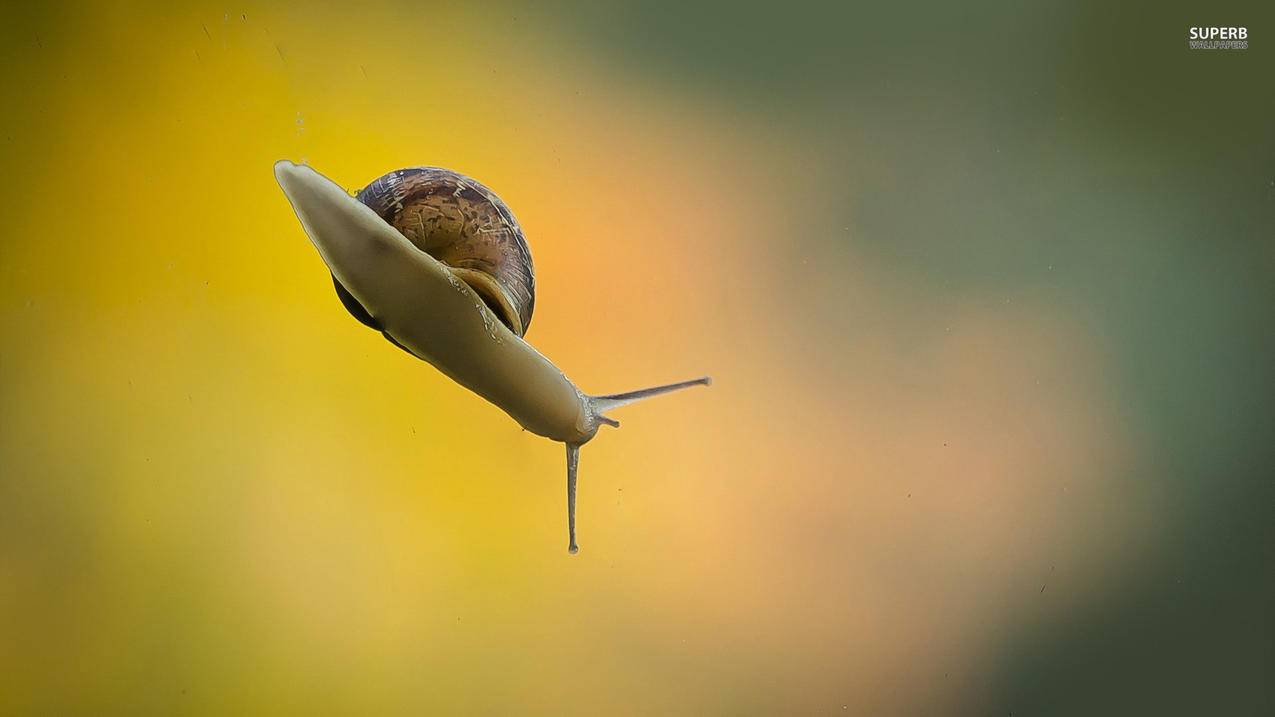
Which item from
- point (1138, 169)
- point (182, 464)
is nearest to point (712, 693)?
point (182, 464)

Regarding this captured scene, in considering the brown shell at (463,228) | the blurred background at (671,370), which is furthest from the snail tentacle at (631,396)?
the brown shell at (463,228)

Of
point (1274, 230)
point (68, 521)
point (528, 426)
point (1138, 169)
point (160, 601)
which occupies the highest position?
point (1138, 169)

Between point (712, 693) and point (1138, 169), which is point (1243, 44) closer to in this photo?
point (1138, 169)

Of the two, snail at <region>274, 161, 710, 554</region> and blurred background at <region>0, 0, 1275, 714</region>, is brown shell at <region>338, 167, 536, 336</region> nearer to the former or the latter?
snail at <region>274, 161, 710, 554</region>

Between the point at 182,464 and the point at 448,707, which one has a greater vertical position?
the point at 182,464

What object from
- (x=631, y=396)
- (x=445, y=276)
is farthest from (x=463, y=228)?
(x=631, y=396)

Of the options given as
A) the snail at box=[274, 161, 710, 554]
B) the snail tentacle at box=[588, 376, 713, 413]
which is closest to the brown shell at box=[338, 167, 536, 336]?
the snail at box=[274, 161, 710, 554]

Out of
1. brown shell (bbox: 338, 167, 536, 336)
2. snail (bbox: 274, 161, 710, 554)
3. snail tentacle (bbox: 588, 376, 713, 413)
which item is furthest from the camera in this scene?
snail tentacle (bbox: 588, 376, 713, 413)
